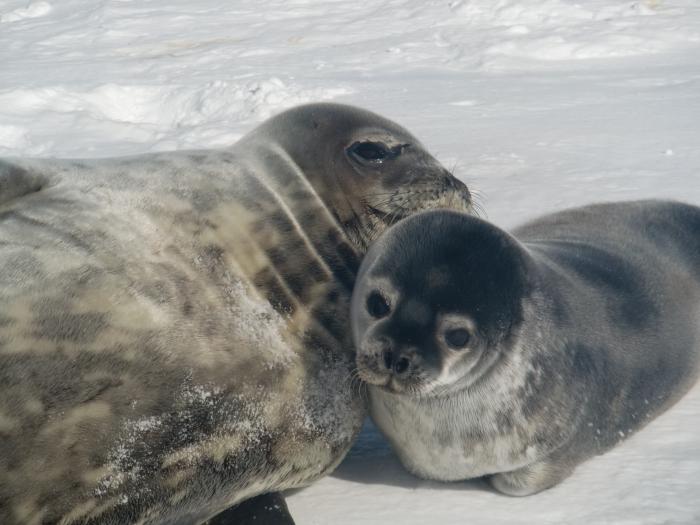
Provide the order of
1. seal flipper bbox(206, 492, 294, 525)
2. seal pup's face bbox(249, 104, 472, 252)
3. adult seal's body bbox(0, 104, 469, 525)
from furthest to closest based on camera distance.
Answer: seal pup's face bbox(249, 104, 472, 252) < seal flipper bbox(206, 492, 294, 525) < adult seal's body bbox(0, 104, 469, 525)

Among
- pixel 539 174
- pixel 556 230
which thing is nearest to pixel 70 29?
pixel 539 174

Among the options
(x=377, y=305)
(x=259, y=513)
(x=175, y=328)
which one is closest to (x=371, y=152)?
(x=377, y=305)

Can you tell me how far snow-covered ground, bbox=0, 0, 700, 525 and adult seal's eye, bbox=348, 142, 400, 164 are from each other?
2.94 ft

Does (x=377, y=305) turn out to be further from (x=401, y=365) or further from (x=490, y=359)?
(x=490, y=359)

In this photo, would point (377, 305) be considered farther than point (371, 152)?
No

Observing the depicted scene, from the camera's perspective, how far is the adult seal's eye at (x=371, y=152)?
2961 millimetres

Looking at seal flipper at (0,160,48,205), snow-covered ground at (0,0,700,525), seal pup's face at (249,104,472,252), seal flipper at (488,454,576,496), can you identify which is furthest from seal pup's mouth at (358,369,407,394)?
seal flipper at (0,160,48,205)

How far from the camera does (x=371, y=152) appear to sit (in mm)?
2986

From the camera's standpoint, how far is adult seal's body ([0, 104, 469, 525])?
1978mm

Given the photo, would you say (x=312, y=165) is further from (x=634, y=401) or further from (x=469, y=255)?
(x=634, y=401)

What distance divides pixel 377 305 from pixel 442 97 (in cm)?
556

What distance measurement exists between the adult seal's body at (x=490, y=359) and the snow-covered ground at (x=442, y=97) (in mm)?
93

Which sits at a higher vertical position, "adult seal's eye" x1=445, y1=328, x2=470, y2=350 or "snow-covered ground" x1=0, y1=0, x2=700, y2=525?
"adult seal's eye" x1=445, y1=328, x2=470, y2=350

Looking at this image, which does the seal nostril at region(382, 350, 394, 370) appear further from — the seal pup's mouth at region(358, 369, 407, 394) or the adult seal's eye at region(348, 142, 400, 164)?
the adult seal's eye at region(348, 142, 400, 164)
